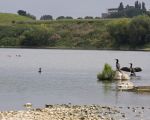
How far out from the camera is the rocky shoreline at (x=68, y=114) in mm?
38312

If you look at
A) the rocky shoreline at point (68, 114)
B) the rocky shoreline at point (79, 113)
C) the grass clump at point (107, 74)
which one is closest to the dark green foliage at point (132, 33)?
the grass clump at point (107, 74)

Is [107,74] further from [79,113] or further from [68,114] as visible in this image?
[68,114]

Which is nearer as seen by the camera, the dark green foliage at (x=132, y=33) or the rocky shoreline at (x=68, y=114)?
the rocky shoreline at (x=68, y=114)

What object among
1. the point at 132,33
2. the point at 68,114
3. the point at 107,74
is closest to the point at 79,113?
the point at 68,114

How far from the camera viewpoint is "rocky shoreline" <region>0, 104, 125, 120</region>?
38312 mm

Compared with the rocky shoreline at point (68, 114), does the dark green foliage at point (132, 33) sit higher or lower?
higher

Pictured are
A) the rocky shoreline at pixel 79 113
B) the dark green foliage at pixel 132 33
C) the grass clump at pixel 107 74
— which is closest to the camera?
the rocky shoreline at pixel 79 113

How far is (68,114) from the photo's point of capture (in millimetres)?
40469

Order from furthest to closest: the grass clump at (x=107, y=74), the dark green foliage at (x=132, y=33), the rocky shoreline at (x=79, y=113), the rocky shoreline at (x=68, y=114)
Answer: the dark green foliage at (x=132, y=33) → the grass clump at (x=107, y=74) → the rocky shoreline at (x=79, y=113) → the rocky shoreline at (x=68, y=114)

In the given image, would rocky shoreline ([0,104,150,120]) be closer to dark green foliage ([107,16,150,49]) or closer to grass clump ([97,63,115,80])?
grass clump ([97,63,115,80])

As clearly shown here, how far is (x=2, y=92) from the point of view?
6088cm

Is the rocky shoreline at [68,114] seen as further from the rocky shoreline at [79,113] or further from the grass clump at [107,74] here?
the grass clump at [107,74]

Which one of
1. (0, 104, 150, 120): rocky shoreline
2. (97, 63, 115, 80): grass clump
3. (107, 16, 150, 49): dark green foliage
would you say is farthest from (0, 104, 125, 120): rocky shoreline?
(107, 16, 150, 49): dark green foliage

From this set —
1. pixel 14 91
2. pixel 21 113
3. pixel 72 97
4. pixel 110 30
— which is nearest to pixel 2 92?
pixel 14 91
